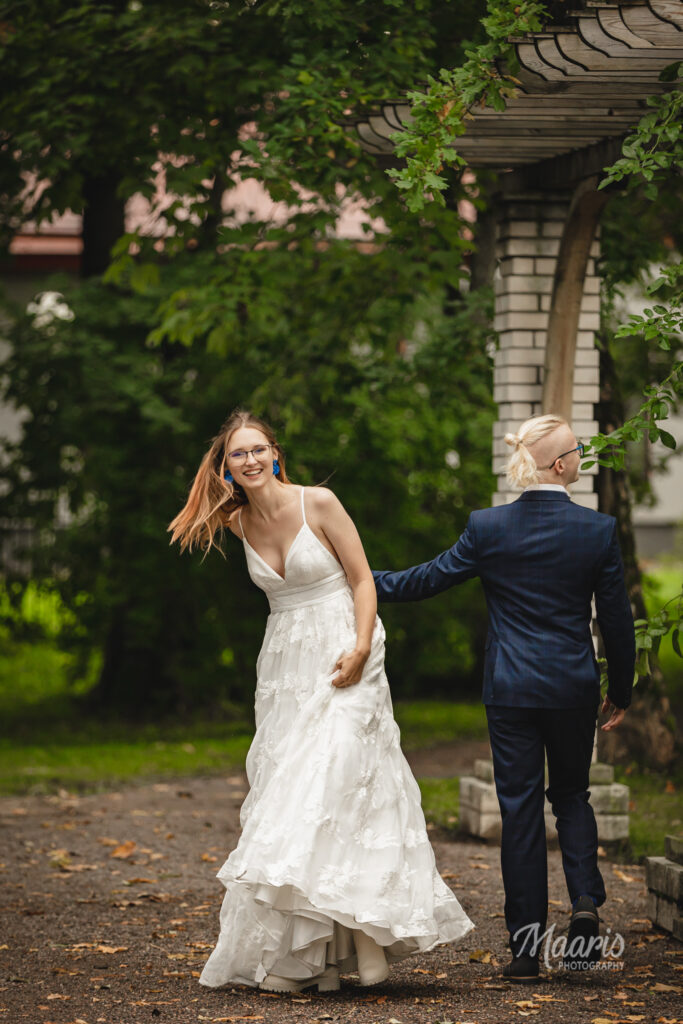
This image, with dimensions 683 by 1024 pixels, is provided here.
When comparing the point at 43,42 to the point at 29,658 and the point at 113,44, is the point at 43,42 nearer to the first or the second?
the point at 113,44

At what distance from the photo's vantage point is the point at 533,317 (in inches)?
291

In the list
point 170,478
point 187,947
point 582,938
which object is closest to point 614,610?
point 582,938

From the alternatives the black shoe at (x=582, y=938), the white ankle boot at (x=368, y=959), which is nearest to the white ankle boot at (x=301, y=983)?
the white ankle boot at (x=368, y=959)

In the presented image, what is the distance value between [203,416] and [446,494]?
2.54 m

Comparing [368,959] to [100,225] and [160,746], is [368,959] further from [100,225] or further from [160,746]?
[100,225]

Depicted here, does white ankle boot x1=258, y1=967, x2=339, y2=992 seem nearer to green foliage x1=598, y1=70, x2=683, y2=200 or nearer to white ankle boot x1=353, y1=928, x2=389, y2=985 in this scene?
white ankle boot x1=353, y1=928, x2=389, y2=985

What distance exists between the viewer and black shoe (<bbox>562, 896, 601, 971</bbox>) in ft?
15.5

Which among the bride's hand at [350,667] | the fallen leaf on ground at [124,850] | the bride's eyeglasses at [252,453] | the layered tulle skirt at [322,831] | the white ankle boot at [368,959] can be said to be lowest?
the fallen leaf on ground at [124,850]

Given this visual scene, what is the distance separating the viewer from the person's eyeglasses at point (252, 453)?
16.0 ft

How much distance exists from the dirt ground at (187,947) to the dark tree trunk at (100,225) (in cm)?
650

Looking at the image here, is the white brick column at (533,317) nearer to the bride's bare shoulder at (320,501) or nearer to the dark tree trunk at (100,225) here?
the bride's bare shoulder at (320,501)

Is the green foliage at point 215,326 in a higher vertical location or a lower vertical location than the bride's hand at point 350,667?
higher

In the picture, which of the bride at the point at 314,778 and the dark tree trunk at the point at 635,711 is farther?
the dark tree trunk at the point at 635,711

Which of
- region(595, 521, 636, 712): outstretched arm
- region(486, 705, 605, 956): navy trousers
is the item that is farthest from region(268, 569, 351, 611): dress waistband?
region(595, 521, 636, 712): outstretched arm
